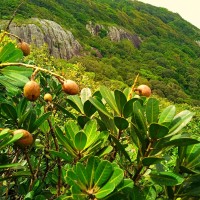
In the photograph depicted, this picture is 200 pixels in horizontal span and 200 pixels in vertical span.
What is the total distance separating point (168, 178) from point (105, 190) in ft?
0.86

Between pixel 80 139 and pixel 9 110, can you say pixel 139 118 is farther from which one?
pixel 9 110

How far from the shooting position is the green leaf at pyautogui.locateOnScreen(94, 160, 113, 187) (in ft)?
3.80

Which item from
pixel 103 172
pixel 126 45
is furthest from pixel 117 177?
pixel 126 45

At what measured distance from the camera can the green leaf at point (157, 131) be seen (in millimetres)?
1190

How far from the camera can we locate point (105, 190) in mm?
1147

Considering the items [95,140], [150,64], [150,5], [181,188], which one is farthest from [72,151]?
[150,5]

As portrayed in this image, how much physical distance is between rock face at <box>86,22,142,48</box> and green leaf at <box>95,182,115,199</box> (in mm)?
98828

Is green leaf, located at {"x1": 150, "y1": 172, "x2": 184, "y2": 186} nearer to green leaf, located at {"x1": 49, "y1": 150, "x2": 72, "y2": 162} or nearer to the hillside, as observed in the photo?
green leaf, located at {"x1": 49, "y1": 150, "x2": 72, "y2": 162}

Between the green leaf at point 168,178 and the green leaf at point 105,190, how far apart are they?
23cm

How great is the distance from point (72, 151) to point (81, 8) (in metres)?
108

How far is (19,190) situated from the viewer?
1650mm

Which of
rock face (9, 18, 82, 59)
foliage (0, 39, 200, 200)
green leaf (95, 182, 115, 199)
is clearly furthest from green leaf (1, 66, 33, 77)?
rock face (9, 18, 82, 59)

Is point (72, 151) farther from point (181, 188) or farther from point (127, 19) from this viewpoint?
point (127, 19)

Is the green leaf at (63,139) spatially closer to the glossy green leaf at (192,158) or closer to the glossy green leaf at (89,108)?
the glossy green leaf at (89,108)
